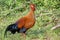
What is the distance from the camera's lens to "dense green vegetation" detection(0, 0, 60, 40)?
6.83 m

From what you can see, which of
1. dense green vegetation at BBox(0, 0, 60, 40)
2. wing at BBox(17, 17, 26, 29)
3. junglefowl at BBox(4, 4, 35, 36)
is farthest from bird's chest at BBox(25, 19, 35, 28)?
dense green vegetation at BBox(0, 0, 60, 40)

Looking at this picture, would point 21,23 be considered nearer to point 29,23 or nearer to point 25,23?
point 25,23

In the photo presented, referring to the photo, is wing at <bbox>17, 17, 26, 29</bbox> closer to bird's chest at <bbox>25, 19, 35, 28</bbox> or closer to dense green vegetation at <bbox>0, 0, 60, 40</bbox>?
bird's chest at <bbox>25, 19, 35, 28</bbox>

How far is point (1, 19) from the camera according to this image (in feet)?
27.7

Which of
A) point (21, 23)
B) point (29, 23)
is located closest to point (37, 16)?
point (21, 23)

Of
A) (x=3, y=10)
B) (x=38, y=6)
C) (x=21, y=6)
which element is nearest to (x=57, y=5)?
(x=38, y=6)

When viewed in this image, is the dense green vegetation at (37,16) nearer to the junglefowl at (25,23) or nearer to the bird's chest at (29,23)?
the junglefowl at (25,23)

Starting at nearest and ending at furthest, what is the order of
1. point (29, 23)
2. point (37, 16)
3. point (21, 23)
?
point (29, 23) → point (21, 23) → point (37, 16)

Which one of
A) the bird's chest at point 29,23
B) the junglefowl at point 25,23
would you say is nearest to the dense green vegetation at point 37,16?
the junglefowl at point 25,23

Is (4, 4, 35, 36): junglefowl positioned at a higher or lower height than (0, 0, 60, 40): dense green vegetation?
higher

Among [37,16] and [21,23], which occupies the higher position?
[21,23]

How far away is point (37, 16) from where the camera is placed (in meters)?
8.20

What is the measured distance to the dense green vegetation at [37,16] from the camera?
683 cm

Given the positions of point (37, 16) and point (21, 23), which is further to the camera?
point (37, 16)
